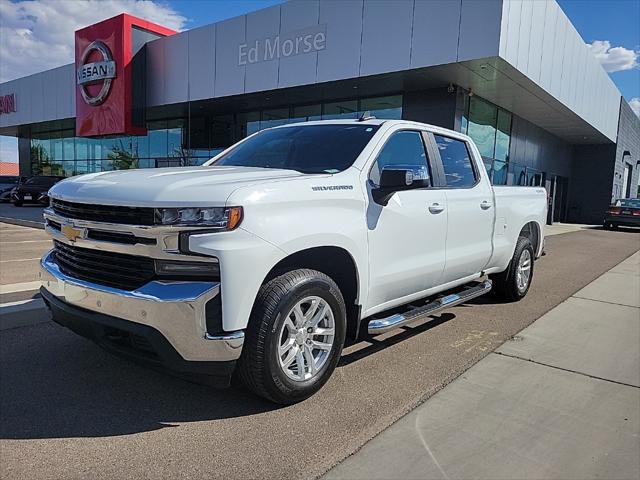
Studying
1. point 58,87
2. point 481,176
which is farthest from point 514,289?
point 58,87

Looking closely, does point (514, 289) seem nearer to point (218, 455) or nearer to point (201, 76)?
point (218, 455)

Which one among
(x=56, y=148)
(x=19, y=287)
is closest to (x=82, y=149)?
(x=56, y=148)

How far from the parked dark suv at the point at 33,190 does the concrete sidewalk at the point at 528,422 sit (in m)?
26.5

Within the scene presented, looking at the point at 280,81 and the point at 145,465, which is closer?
the point at 145,465

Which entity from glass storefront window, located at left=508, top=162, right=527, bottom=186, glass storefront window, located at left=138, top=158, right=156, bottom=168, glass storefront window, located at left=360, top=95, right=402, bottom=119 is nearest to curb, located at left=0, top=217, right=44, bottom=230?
glass storefront window, located at left=138, top=158, right=156, bottom=168

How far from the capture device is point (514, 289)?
6336 mm

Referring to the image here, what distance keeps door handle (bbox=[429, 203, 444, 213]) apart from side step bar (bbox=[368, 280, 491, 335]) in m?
0.86

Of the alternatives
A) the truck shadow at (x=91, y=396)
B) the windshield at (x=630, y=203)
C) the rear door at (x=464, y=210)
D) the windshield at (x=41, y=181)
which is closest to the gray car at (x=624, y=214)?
the windshield at (x=630, y=203)

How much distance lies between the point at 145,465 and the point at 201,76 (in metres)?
18.6

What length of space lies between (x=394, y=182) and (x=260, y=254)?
1288mm

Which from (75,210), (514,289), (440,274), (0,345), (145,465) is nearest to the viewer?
(145,465)

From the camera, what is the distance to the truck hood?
110 inches

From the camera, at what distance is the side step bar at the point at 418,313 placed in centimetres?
376

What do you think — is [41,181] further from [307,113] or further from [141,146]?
[307,113]
